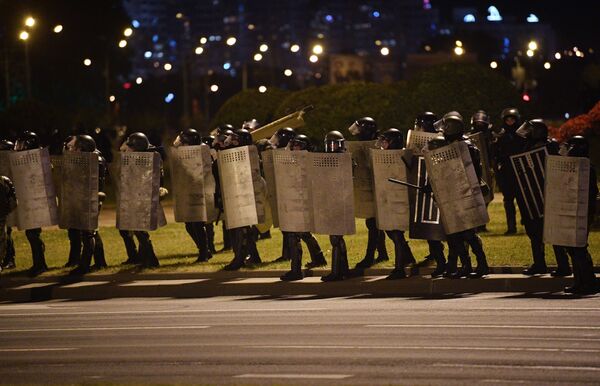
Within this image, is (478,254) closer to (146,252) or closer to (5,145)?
(146,252)

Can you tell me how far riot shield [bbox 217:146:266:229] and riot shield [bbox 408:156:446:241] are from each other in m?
2.73

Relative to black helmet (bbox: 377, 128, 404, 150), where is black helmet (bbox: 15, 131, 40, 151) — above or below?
above

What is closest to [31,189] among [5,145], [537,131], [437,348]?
[5,145]

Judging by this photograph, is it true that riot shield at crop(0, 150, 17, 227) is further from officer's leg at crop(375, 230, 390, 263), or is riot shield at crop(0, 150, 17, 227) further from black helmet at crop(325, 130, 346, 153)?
officer's leg at crop(375, 230, 390, 263)

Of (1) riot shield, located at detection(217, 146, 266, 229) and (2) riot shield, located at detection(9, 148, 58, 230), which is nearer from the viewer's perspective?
(1) riot shield, located at detection(217, 146, 266, 229)

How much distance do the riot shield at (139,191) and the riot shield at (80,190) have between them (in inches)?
15.4

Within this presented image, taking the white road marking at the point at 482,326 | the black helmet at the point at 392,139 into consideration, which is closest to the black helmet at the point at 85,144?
the black helmet at the point at 392,139

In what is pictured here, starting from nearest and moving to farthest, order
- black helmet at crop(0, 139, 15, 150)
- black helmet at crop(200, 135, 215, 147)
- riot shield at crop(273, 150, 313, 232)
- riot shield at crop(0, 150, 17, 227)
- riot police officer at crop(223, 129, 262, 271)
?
1. riot shield at crop(273, 150, 313, 232)
2. riot police officer at crop(223, 129, 262, 271)
3. riot shield at crop(0, 150, 17, 227)
4. black helmet at crop(0, 139, 15, 150)
5. black helmet at crop(200, 135, 215, 147)

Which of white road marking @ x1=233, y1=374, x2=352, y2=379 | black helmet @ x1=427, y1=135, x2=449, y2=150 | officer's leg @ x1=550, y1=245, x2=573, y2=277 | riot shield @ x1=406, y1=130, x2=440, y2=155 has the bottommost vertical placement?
white road marking @ x1=233, y1=374, x2=352, y2=379

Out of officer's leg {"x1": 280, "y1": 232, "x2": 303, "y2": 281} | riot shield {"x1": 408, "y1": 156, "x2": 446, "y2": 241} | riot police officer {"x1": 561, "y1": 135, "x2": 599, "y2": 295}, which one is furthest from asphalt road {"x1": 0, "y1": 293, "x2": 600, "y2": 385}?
riot shield {"x1": 408, "y1": 156, "x2": 446, "y2": 241}

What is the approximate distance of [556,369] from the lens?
1123 centimetres

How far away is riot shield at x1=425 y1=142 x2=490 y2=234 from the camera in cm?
1731

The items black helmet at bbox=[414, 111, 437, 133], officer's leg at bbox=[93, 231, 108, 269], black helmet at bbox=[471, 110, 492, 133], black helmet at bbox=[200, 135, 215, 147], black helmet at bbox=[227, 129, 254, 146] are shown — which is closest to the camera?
black helmet at bbox=[414, 111, 437, 133]

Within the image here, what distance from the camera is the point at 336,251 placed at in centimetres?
1809
